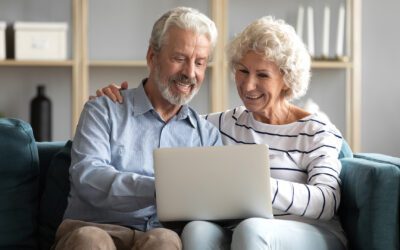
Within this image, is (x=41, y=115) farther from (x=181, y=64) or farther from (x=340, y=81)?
(x=181, y=64)

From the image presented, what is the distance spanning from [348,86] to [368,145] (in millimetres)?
461

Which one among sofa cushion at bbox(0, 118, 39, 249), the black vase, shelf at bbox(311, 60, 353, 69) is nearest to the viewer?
sofa cushion at bbox(0, 118, 39, 249)

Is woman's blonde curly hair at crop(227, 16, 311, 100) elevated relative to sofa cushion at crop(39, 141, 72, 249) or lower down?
elevated

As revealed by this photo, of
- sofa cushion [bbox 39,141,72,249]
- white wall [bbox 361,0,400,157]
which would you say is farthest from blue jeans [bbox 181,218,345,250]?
white wall [bbox 361,0,400,157]

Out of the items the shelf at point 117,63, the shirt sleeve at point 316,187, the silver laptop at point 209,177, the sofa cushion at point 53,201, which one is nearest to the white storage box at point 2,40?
the shelf at point 117,63

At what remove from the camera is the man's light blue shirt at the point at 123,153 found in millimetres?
2312

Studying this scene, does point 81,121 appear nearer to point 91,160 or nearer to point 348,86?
point 91,160

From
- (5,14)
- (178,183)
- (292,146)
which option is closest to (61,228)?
(178,183)

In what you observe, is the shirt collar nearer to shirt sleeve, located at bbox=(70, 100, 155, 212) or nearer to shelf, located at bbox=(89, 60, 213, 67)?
shirt sleeve, located at bbox=(70, 100, 155, 212)

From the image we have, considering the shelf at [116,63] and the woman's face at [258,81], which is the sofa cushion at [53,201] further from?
the shelf at [116,63]

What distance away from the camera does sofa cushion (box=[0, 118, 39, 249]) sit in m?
2.54

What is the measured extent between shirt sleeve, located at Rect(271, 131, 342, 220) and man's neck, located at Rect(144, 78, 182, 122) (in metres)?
0.48

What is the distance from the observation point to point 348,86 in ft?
15.7

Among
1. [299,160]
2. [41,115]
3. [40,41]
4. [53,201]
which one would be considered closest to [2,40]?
[40,41]
